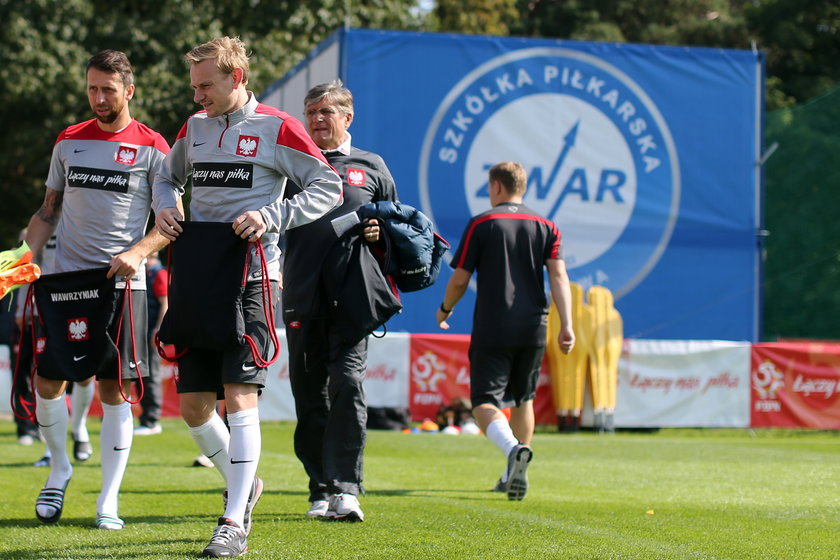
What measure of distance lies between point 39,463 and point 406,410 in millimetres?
5469

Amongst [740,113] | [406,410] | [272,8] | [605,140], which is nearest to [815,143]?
[740,113]

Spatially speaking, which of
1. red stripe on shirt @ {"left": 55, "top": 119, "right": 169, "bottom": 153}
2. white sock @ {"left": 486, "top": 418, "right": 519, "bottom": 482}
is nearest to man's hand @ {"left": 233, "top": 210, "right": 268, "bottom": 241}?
red stripe on shirt @ {"left": 55, "top": 119, "right": 169, "bottom": 153}

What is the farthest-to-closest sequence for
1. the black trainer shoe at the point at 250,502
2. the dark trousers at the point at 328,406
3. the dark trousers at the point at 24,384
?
the dark trousers at the point at 24,384, the dark trousers at the point at 328,406, the black trainer shoe at the point at 250,502

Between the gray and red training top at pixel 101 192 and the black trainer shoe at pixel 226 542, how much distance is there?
4.87 feet

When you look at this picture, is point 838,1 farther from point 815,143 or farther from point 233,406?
point 233,406

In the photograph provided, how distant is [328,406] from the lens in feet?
19.2

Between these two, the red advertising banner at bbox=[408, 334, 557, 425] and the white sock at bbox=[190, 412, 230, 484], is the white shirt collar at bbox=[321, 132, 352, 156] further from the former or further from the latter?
the red advertising banner at bbox=[408, 334, 557, 425]

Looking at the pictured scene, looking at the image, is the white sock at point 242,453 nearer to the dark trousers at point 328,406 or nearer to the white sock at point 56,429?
the dark trousers at point 328,406

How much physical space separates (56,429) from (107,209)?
1.08m

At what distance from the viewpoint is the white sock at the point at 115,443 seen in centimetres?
521

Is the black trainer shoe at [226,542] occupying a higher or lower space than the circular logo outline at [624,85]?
lower

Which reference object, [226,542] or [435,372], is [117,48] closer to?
[435,372]

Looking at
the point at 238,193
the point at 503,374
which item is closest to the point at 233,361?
the point at 238,193

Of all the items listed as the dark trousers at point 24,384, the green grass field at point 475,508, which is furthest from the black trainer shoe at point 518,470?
the dark trousers at point 24,384
